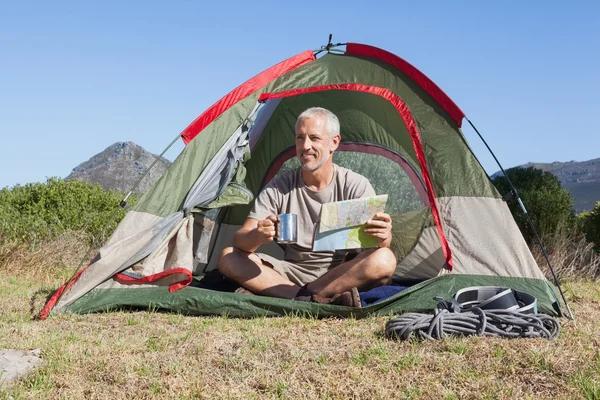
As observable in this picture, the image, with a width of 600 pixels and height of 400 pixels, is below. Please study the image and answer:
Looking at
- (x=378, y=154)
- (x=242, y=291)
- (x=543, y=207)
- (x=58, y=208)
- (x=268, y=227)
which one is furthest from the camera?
(x=58, y=208)

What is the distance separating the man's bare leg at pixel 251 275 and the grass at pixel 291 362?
0.44 metres

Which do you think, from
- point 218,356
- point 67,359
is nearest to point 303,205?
point 218,356

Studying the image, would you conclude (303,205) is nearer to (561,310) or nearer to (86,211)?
(561,310)

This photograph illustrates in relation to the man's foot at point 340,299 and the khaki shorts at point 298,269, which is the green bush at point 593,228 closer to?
the khaki shorts at point 298,269

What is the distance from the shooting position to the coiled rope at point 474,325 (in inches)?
120

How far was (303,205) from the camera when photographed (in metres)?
4.22

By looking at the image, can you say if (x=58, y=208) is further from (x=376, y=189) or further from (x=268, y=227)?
(x=268, y=227)

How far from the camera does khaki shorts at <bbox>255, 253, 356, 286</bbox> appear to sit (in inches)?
163

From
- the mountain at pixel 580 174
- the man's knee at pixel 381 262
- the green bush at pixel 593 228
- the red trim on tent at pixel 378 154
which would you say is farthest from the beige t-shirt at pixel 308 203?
the mountain at pixel 580 174

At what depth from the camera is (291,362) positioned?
2.75 meters

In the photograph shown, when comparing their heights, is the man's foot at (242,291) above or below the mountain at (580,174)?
below

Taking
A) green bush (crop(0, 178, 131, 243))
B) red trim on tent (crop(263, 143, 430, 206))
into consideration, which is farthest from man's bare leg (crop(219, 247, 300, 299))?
green bush (crop(0, 178, 131, 243))

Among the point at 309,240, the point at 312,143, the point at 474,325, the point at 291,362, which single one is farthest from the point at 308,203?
the point at 291,362

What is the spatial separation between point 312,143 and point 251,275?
0.89m
